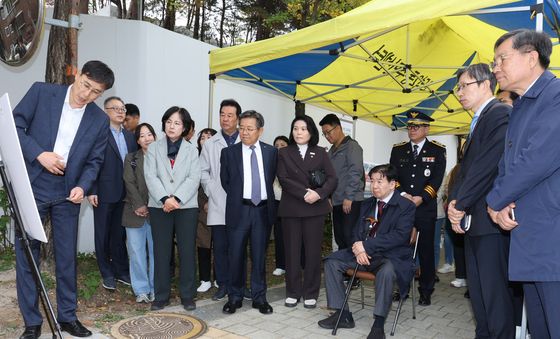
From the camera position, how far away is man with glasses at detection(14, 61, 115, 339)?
331 centimetres

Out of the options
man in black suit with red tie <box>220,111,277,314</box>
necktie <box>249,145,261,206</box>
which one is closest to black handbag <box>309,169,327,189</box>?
man in black suit with red tie <box>220,111,277,314</box>

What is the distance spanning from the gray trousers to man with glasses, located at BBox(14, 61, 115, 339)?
197 cm

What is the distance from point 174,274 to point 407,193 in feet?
9.18

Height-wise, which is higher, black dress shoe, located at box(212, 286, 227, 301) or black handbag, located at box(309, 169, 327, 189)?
black handbag, located at box(309, 169, 327, 189)

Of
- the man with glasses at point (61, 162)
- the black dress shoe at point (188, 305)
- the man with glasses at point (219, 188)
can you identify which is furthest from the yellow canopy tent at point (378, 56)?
the black dress shoe at point (188, 305)

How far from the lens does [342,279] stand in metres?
4.16

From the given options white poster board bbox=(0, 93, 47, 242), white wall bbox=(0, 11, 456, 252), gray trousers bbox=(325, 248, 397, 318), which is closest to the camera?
white poster board bbox=(0, 93, 47, 242)

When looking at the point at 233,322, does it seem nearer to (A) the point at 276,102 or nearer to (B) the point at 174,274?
(B) the point at 174,274

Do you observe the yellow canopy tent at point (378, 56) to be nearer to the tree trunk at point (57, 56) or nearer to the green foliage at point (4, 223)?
the tree trunk at point (57, 56)

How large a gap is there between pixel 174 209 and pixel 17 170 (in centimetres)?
175

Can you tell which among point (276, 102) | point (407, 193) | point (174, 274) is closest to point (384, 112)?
point (276, 102)

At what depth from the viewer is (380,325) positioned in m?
3.80

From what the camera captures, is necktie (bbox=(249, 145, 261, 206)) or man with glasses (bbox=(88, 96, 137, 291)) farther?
man with glasses (bbox=(88, 96, 137, 291))

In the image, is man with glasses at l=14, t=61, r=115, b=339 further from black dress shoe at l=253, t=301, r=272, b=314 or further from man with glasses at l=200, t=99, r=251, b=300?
black dress shoe at l=253, t=301, r=272, b=314
